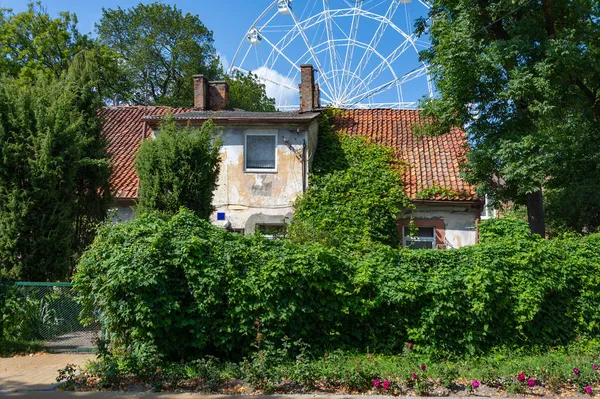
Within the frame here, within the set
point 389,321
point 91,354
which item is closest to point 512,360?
point 389,321

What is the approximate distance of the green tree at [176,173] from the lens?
46.5 ft

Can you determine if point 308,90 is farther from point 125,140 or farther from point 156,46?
point 156,46

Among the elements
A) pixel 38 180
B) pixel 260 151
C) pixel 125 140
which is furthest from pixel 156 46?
pixel 38 180

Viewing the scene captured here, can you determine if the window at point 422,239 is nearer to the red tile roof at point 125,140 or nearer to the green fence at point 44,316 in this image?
the red tile roof at point 125,140

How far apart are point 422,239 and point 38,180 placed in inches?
488

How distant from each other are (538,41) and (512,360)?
10344 mm

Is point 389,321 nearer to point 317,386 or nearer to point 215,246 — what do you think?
point 317,386

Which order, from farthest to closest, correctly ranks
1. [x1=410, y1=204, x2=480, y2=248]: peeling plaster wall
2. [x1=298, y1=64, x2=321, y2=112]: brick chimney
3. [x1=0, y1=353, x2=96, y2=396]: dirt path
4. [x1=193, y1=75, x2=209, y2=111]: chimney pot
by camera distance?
[x1=193, y1=75, x2=209, y2=111]: chimney pot, [x1=298, y1=64, x2=321, y2=112]: brick chimney, [x1=410, y1=204, x2=480, y2=248]: peeling plaster wall, [x1=0, y1=353, x2=96, y2=396]: dirt path

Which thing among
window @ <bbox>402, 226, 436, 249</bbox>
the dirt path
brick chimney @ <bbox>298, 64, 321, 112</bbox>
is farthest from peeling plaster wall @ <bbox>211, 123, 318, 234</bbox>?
the dirt path

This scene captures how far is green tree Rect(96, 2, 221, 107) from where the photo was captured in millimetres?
40188

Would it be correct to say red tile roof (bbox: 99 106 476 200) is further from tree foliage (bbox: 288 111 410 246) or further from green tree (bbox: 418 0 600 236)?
green tree (bbox: 418 0 600 236)

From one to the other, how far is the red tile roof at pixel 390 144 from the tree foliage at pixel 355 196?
0.94 metres

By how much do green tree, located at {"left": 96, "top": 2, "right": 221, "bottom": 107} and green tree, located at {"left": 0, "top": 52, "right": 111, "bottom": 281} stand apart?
2786cm

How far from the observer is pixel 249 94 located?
41.0 metres
